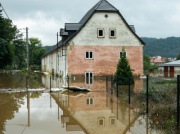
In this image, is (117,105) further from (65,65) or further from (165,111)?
(65,65)

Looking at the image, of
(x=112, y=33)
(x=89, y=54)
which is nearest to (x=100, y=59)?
(x=89, y=54)

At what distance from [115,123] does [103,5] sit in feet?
99.8

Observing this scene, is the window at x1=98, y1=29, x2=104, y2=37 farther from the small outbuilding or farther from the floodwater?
the floodwater

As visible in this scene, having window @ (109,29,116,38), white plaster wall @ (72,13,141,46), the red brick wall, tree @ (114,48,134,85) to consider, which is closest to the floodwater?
tree @ (114,48,134,85)

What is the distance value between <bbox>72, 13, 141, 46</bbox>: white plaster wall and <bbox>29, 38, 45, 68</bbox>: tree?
70.2 metres

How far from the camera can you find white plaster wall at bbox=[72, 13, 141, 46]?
129ft

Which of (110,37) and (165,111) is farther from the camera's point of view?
(110,37)

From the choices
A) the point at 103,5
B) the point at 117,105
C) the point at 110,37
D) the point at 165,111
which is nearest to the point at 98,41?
the point at 110,37

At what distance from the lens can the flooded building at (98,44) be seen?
39.3 m

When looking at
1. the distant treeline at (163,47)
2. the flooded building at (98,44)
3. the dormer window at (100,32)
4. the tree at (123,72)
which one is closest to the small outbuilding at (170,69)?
the flooded building at (98,44)

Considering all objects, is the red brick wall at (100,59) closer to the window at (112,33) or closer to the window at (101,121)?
the window at (112,33)

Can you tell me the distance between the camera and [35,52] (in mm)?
109750

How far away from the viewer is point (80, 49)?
39594 millimetres

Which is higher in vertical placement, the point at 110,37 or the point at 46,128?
the point at 110,37
